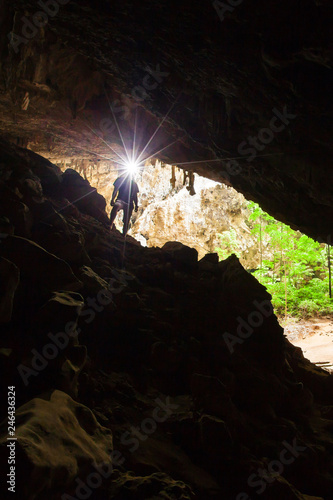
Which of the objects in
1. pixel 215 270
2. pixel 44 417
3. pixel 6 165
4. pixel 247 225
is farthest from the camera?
pixel 247 225

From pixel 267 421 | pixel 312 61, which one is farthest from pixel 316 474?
pixel 312 61

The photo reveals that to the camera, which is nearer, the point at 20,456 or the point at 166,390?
the point at 20,456

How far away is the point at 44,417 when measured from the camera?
2.57 meters

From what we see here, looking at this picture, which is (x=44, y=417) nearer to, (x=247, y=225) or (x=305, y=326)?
(x=305, y=326)

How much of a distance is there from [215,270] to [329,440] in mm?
4430

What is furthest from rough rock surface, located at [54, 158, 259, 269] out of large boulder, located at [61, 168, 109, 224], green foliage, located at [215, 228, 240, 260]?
large boulder, located at [61, 168, 109, 224]
